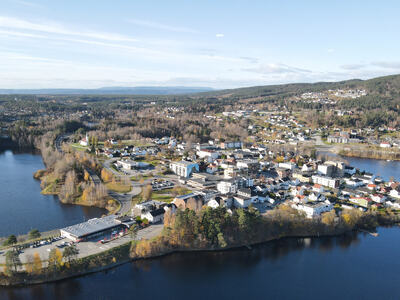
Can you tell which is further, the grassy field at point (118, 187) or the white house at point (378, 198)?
the grassy field at point (118, 187)

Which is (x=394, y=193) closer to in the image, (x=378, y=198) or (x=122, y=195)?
(x=378, y=198)

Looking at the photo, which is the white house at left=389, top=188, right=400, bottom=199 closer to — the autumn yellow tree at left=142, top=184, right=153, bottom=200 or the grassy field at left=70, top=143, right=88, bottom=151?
the autumn yellow tree at left=142, top=184, right=153, bottom=200

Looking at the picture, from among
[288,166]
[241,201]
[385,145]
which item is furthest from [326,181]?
[385,145]

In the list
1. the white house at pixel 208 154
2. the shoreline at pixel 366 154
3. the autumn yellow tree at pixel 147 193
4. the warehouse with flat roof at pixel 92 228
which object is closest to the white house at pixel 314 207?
the autumn yellow tree at pixel 147 193

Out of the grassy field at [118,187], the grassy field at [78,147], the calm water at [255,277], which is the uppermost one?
the grassy field at [78,147]

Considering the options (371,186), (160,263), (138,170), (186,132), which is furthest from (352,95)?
(160,263)

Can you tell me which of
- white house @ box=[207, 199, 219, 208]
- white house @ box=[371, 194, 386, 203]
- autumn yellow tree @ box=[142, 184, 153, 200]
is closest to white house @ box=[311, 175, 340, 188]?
white house @ box=[371, 194, 386, 203]

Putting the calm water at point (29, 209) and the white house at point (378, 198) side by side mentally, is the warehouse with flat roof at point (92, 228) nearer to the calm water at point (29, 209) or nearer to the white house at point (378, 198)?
the calm water at point (29, 209)
